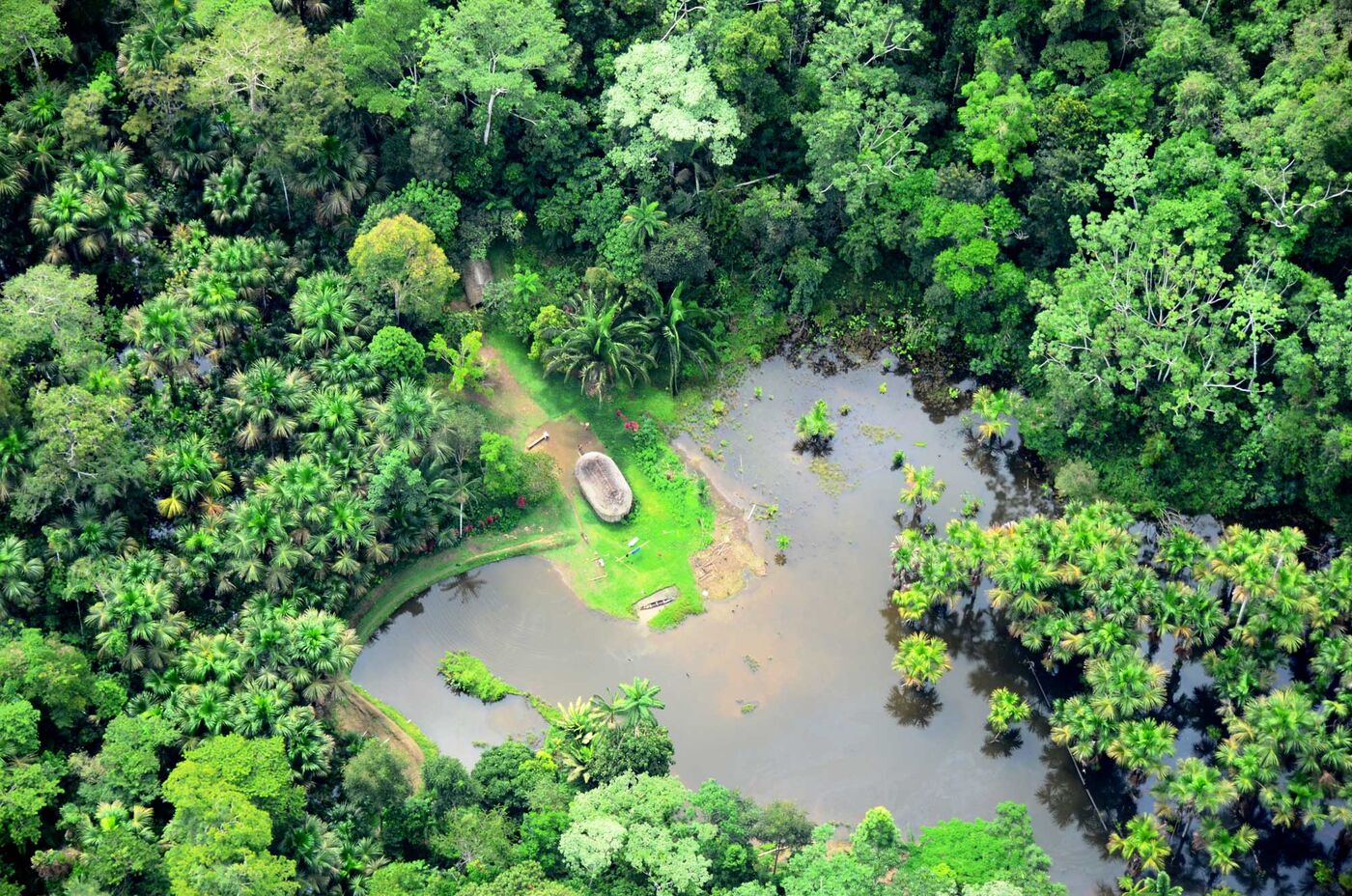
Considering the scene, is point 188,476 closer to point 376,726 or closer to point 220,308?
point 220,308

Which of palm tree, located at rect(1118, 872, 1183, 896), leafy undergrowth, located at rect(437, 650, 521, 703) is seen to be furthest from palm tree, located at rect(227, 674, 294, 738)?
palm tree, located at rect(1118, 872, 1183, 896)

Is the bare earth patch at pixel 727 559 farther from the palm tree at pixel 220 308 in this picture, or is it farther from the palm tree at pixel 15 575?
the palm tree at pixel 15 575

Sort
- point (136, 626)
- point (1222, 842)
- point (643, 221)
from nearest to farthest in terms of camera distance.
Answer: point (1222, 842)
point (136, 626)
point (643, 221)

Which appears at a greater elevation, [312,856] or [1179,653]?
[312,856]

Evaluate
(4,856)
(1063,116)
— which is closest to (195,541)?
(4,856)

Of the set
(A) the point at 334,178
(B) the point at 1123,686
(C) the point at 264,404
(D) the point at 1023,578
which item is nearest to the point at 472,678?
(C) the point at 264,404

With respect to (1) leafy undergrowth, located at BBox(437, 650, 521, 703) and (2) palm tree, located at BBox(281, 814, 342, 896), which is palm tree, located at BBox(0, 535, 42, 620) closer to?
(2) palm tree, located at BBox(281, 814, 342, 896)

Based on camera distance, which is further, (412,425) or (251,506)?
(412,425)

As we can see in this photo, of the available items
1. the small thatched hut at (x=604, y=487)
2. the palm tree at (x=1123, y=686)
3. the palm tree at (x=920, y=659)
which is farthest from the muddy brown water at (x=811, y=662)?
the palm tree at (x=1123, y=686)
